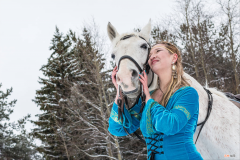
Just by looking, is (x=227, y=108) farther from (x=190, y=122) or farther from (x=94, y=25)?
(x=94, y=25)

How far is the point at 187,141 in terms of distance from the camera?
1468 mm

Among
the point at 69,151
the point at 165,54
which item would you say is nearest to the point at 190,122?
the point at 165,54

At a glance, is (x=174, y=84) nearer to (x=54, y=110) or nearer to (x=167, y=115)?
(x=167, y=115)

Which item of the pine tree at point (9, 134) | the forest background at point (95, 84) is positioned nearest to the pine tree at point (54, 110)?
the forest background at point (95, 84)

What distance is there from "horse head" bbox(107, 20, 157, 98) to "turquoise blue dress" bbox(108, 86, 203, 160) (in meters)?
0.23

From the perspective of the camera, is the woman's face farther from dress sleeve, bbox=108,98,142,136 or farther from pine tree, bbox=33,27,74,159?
pine tree, bbox=33,27,74,159

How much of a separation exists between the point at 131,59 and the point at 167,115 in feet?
2.31

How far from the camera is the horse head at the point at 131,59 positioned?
1.63 metres

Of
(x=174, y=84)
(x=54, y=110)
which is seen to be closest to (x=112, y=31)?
(x=174, y=84)

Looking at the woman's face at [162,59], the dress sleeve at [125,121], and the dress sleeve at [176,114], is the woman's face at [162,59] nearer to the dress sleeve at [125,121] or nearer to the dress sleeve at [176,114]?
the dress sleeve at [176,114]

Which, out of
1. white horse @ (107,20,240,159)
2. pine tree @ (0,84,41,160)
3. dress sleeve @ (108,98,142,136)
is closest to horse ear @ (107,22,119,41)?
white horse @ (107,20,240,159)

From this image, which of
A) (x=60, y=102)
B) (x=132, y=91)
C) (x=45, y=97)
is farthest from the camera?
A: (x=45, y=97)

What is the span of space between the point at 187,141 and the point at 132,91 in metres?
0.63

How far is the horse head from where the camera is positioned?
163cm
